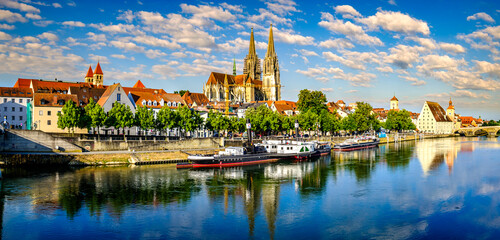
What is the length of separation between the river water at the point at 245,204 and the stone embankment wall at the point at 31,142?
6.70 metres

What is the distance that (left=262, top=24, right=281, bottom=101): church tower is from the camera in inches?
7584

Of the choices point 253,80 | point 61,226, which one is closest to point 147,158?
point 61,226

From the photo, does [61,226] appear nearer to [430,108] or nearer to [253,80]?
[253,80]

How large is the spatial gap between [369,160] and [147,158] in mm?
37536

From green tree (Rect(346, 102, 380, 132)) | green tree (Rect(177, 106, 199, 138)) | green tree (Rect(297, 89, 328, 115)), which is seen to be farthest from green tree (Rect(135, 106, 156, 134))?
green tree (Rect(346, 102, 380, 132))

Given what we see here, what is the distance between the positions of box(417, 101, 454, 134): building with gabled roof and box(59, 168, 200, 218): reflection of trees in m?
165

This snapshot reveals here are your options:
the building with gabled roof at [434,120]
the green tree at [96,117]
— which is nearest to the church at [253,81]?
the building with gabled roof at [434,120]

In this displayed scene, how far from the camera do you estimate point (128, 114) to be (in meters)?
67.4

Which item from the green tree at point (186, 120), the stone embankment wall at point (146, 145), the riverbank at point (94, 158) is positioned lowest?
the riverbank at point (94, 158)

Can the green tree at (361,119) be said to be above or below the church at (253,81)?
below

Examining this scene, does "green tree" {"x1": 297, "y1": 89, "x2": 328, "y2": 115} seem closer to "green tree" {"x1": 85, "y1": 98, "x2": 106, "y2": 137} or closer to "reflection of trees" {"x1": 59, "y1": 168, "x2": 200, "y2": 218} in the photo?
"green tree" {"x1": 85, "y1": 98, "x2": 106, "y2": 137}

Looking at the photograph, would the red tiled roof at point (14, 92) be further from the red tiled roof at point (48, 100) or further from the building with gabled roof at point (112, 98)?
the building with gabled roof at point (112, 98)

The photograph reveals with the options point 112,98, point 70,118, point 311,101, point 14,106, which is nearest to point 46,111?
point 70,118

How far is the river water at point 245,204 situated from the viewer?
92.1 feet
